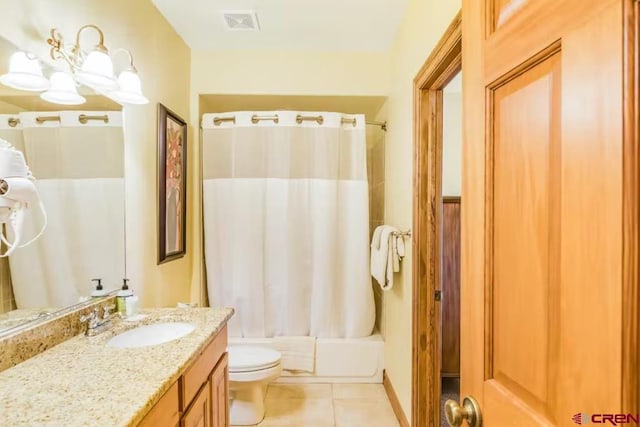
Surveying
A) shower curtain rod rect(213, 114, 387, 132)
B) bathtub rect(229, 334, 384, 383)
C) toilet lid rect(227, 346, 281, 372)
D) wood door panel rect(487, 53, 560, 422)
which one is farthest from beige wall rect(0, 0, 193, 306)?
wood door panel rect(487, 53, 560, 422)

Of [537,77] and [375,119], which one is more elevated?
[375,119]

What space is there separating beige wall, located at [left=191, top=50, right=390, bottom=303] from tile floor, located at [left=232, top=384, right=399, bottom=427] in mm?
2164

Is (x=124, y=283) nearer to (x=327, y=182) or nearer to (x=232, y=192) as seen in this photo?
(x=232, y=192)

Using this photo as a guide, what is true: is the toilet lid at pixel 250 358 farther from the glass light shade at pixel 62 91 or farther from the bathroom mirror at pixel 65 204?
the glass light shade at pixel 62 91

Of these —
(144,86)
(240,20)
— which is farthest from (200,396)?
(240,20)

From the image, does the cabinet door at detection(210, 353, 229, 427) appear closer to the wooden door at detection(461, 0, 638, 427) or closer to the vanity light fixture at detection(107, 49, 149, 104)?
the wooden door at detection(461, 0, 638, 427)

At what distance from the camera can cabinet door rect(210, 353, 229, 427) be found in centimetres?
146

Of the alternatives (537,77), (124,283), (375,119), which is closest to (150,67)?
(124,283)

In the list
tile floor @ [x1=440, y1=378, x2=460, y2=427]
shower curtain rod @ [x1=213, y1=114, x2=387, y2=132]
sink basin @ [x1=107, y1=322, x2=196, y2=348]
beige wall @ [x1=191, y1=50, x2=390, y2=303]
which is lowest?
tile floor @ [x1=440, y1=378, x2=460, y2=427]

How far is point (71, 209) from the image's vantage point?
Answer: 1404 mm

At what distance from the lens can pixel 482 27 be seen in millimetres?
739

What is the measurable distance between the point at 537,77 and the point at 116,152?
1731 mm

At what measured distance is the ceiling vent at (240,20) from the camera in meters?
2.08

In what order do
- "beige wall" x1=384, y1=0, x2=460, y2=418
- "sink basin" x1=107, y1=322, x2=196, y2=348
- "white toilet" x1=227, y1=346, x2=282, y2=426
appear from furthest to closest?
"white toilet" x1=227, y1=346, x2=282, y2=426 < "beige wall" x1=384, y1=0, x2=460, y2=418 < "sink basin" x1=107, y1=322, x2=196, y2=348
